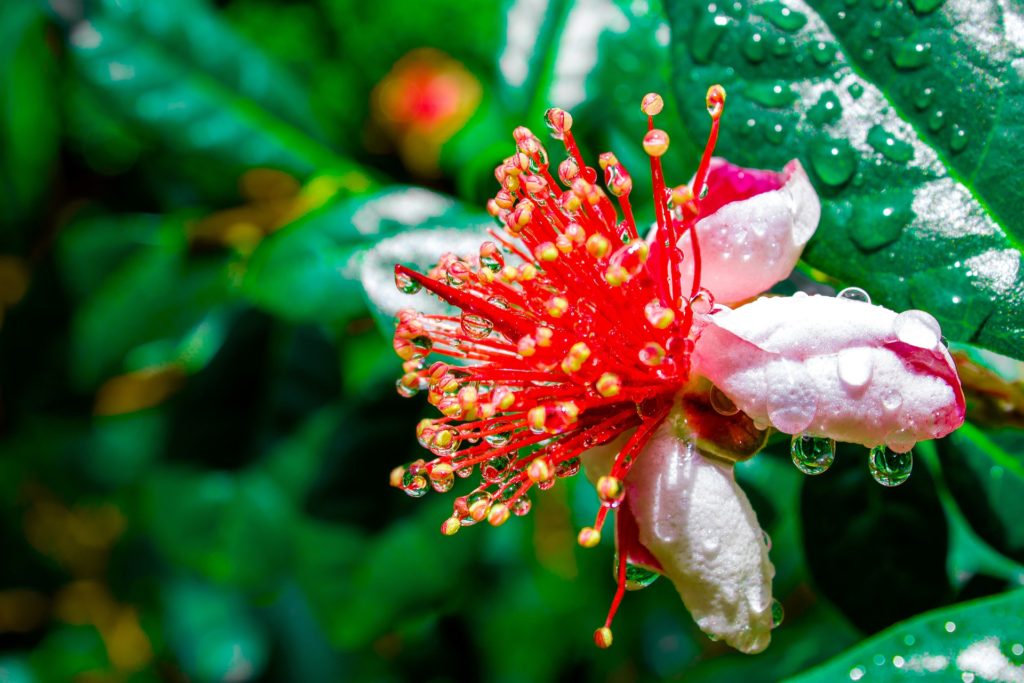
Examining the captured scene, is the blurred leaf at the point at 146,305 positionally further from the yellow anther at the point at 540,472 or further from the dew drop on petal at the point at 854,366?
the dew drop on petal at the point at 854,366

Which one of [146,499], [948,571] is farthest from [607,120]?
[146,499]

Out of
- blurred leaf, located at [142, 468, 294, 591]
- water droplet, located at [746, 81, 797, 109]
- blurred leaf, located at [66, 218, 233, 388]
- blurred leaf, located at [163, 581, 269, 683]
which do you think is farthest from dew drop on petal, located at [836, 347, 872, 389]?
blurred leaf, located at [163, 581, 269, 683]

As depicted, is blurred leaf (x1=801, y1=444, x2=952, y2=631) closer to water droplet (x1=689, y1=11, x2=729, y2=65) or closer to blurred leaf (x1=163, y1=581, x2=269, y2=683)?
water droplet (x1=689, y1=11, x2=729, y2=65)

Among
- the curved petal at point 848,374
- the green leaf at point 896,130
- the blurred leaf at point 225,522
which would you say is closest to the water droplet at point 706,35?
the green leaf at point 896,130

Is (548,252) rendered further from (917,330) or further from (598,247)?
(917,330)

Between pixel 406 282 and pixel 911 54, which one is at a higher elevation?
pixel 911 54

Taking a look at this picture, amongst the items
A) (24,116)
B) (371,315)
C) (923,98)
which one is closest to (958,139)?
(923,98)
